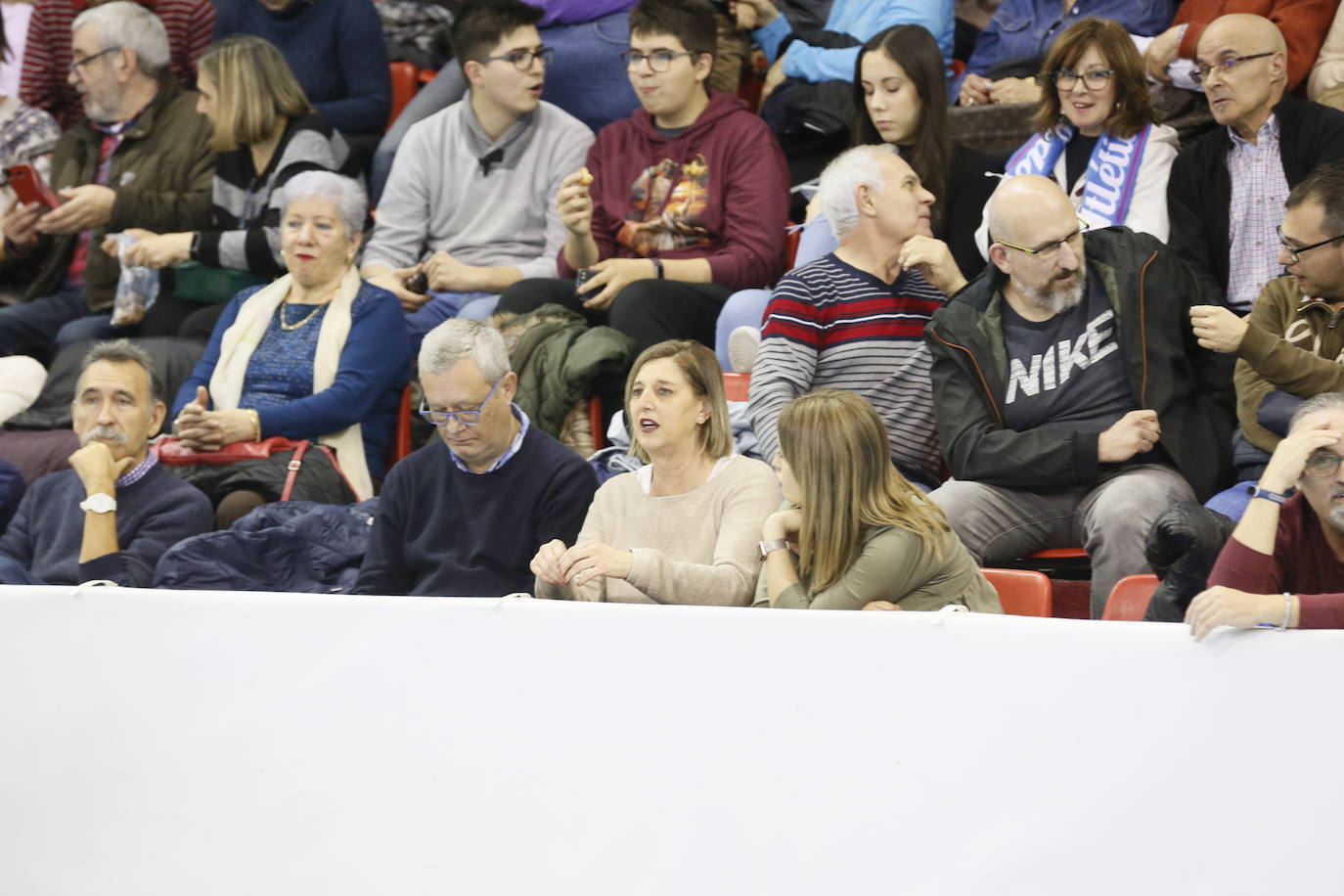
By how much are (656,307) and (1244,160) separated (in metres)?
1.41

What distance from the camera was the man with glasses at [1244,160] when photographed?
3.90 m

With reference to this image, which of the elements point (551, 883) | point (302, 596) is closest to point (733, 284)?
point (302, 596)

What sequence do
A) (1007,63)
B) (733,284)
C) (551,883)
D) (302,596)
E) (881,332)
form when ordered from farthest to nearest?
(1007,63)
(733,284)
(881,332)
(302,596)
(551,883)

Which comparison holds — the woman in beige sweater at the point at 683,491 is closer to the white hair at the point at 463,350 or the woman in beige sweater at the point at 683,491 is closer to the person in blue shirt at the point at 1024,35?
the white hair at the point at 463,350

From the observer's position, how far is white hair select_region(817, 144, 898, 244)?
12.9ft

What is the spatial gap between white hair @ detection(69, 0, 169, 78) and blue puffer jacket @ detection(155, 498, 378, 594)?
2.22 meters

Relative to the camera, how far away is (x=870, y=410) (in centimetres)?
295

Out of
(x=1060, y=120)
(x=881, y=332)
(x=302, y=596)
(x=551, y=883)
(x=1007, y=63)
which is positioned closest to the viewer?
(x=551, y=883)

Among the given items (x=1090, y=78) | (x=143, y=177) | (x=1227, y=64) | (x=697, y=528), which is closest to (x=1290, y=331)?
(x=1227, y=64)

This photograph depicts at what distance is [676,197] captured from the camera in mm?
4633

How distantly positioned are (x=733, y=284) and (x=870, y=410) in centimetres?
157

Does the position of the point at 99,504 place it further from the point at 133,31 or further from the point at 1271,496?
the point at 1271,496

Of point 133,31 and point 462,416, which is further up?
point 133,31

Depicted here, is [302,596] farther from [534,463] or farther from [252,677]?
[534,463]
